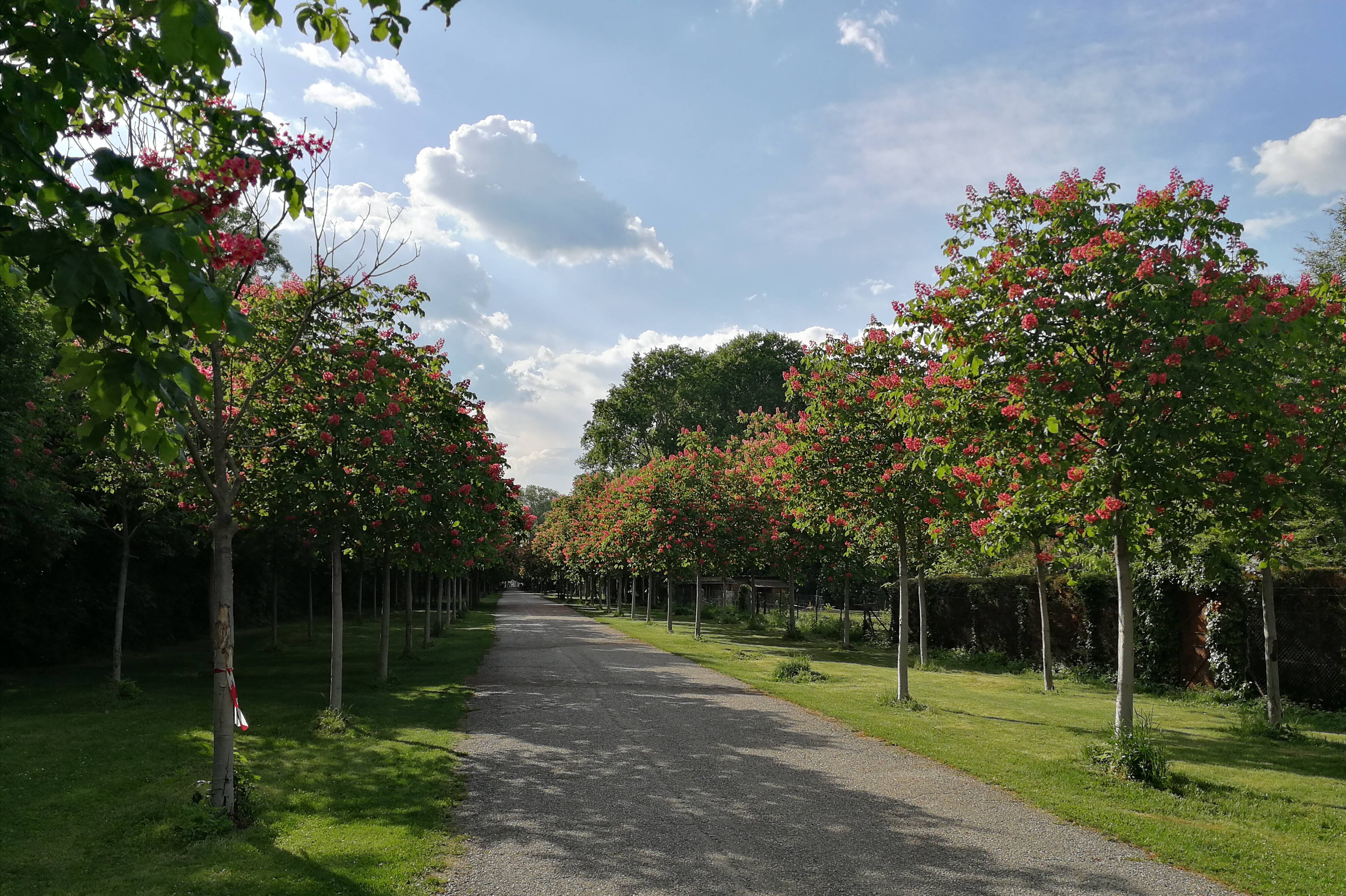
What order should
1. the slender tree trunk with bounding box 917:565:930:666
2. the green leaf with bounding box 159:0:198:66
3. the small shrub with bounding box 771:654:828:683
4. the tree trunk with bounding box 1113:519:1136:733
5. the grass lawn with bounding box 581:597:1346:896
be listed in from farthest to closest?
1. the slender tree trunk with bounding box 917:565:930:666
2. the small shrub with bounding box 771:654:828:683
3. the tree trunk with bounding box 1113:519:1136:733
4. the grass lawn with bounding box 581:597:1346:896
5. the green leaf with bounding box 159:0:198:66

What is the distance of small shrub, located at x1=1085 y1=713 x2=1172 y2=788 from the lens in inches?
328

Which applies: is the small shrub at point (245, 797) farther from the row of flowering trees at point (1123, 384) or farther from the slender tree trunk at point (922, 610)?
the slender tree trunk at point (922, 610)

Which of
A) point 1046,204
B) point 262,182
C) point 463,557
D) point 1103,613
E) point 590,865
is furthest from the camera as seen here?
point 1103,613

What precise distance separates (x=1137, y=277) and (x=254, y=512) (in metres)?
11.7

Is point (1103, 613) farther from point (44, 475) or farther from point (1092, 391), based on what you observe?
point (44, 475)

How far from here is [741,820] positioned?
22.9 ft

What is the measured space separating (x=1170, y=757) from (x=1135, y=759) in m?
2.07

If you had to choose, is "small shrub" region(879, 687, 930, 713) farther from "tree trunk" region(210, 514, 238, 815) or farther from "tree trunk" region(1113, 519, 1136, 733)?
"tree trunk" region(210, 514, 238, 815)

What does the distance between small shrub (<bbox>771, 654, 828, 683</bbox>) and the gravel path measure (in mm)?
4698

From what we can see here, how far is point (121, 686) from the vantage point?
14336 millimetres

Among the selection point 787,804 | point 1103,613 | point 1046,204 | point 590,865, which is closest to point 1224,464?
point 1046,204

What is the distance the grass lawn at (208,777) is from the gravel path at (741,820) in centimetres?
55

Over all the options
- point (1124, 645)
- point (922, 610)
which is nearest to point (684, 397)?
point (922, 610)

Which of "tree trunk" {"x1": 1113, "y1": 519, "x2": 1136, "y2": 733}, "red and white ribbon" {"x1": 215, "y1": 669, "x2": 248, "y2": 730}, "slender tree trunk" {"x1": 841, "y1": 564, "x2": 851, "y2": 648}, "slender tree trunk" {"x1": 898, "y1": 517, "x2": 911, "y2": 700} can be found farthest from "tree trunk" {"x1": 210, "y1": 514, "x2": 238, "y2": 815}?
"slender tree trunk" {"x1": 841, "y1": 564, "x2": 851, "y2": 648}
